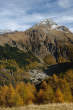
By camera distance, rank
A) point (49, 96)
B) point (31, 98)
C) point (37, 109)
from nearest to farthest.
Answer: point (37, 109), point (49, 96), point (31, 98)

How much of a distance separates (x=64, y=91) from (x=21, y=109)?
235 ft

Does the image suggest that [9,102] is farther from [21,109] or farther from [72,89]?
[21,109]

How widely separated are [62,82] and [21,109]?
265 ft

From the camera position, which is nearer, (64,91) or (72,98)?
(72,98)

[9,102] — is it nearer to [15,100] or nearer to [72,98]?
[15,100]

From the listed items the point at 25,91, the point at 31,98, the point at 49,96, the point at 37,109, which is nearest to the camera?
the point at 37,109

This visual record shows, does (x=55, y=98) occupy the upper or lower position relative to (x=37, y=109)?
lower

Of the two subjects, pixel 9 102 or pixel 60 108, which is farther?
pixel 9 102

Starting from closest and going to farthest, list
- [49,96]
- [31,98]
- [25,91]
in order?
1. [49,96]
2. [31,98]
3. [25,91]

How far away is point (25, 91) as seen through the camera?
286 ft

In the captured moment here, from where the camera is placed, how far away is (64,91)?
81.6 metres

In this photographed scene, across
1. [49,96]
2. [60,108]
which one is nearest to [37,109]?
[60,108]

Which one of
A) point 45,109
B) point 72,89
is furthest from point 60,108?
point 72,89

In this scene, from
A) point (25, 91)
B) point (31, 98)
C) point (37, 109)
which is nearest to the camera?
point (37, 109)
